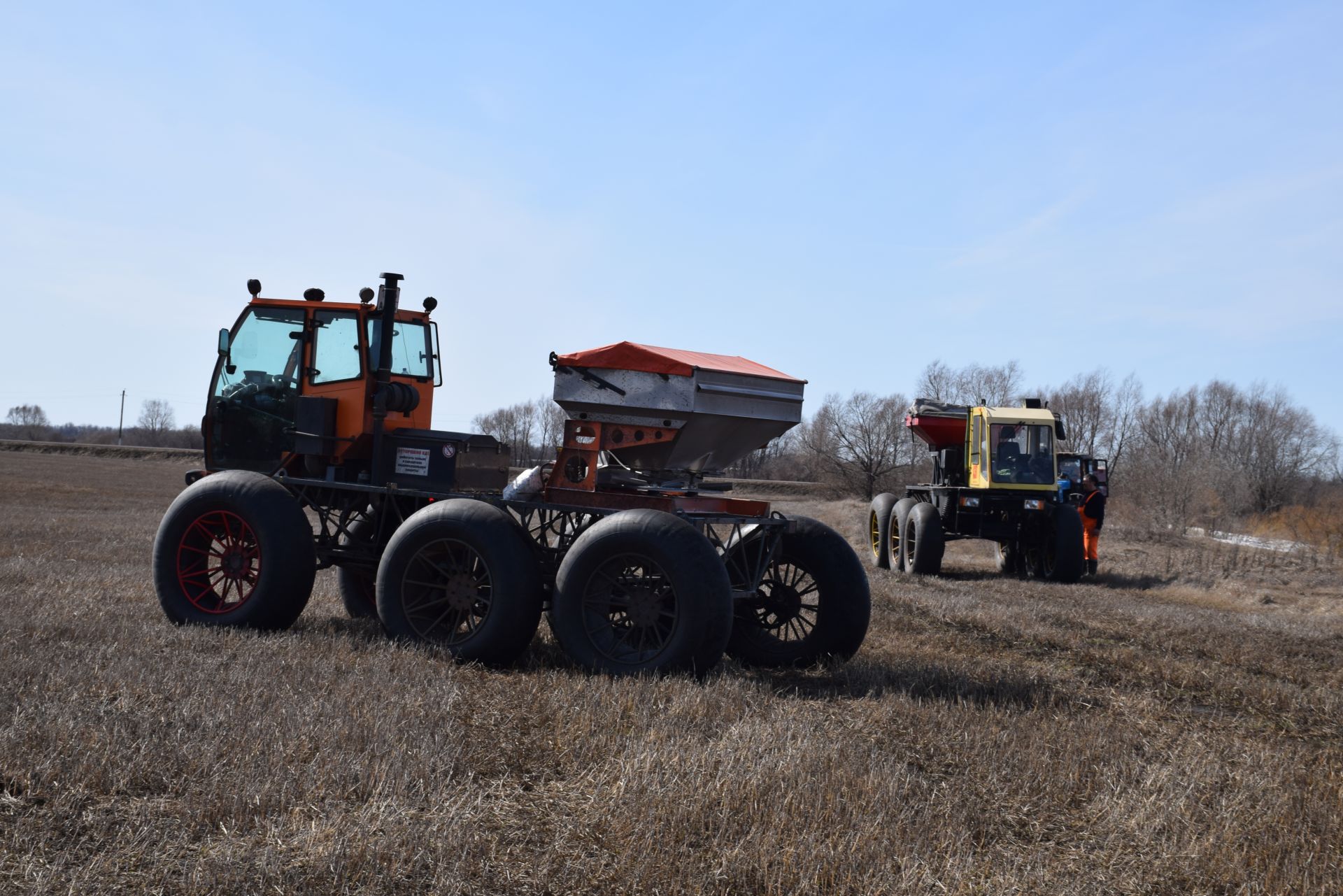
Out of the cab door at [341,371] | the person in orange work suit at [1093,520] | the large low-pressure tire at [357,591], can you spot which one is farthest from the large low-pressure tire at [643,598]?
the person in orange work suit at [1093,520]

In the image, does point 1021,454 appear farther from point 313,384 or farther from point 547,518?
point 313,384

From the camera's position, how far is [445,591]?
756 centimetres

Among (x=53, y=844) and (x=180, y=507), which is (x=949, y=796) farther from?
(x=180, y=507)

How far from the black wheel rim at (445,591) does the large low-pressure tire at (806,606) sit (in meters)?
1.80

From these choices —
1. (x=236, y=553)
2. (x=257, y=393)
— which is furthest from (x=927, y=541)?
(x=236, y=553)

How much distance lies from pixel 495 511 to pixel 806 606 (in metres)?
2.42

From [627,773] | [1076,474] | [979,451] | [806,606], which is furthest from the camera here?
[1076,474]

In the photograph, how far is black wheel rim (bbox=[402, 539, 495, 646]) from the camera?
7.46 meters

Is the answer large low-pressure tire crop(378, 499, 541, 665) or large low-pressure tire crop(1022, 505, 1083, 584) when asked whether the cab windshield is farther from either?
large low-pressure tire crop(378, 499, 541, 665)

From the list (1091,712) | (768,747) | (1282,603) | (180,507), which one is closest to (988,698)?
(1091,712)

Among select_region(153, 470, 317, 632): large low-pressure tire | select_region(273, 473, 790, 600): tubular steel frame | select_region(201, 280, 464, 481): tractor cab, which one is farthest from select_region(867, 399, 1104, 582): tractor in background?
select_region(153, 470, 317, 632): large low-pressure tire

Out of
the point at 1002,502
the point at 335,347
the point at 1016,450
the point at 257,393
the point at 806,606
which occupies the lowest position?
the point at 806,606

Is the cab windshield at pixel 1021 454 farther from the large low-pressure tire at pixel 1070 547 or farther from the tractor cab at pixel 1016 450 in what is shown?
the large low-pressure tire at pixel 1070 547

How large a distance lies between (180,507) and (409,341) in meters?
2.06
